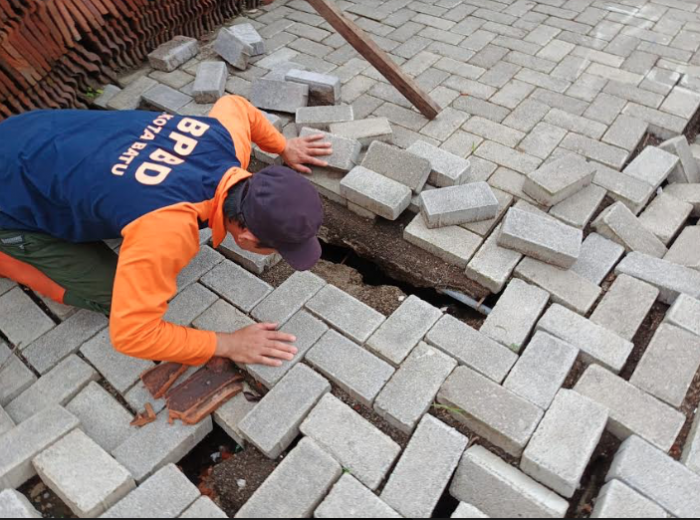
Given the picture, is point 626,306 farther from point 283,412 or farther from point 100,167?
point 100,167

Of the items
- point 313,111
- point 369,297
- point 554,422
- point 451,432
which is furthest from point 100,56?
point 554,422

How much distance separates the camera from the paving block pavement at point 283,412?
2.53 meters

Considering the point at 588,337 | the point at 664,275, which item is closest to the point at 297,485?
the point at 588,337

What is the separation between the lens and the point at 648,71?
476 cm

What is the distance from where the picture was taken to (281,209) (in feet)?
7.59

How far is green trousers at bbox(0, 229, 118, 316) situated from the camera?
2895 mm

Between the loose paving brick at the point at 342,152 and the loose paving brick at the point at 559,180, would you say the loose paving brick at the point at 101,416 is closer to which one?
the loose paving brick at the point at 342,152

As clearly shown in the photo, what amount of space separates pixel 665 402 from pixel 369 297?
172cm

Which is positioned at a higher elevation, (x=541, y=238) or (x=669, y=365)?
(x=541, y=238)

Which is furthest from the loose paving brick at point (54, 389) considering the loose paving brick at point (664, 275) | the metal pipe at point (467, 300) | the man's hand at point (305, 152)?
the loose paving brick at point (664, 275)

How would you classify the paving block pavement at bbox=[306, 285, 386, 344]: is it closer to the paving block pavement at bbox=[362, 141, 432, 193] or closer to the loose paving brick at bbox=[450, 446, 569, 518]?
the loose paving brick at bbox=[450, 446, 569, 518]

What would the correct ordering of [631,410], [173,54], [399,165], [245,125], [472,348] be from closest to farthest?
[631,410], [472,348], [245,125], [399,165], [173,54]

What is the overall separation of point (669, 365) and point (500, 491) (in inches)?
47.9

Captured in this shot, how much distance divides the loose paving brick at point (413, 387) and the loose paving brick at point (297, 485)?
1.27 ft
